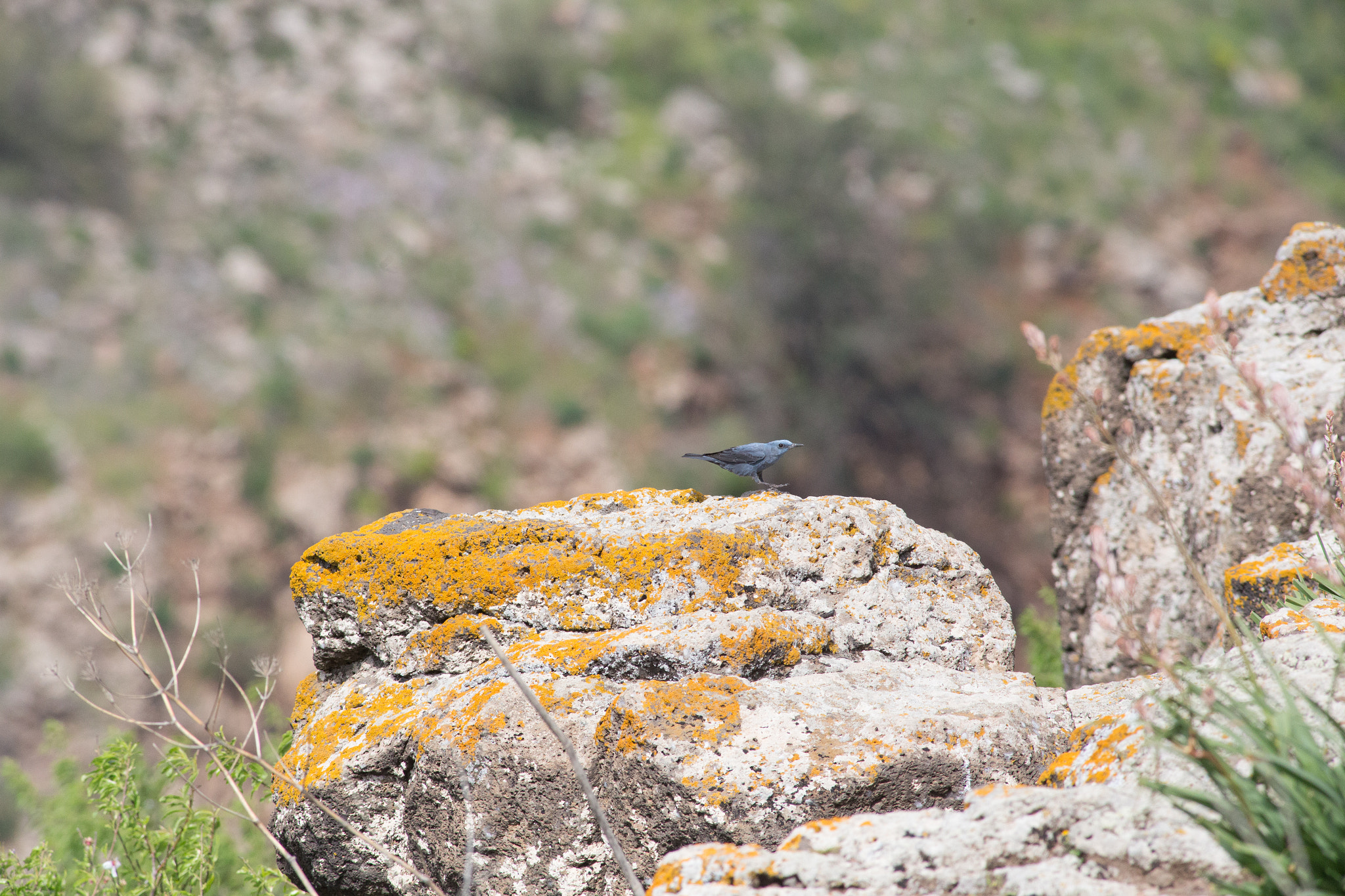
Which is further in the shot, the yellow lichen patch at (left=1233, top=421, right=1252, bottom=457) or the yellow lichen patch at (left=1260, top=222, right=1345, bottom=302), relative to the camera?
the yellow lichen patch at (left=1260, top=222, right=1345, bottom=302)

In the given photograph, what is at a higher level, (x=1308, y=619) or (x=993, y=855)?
(x=1308, y=619)

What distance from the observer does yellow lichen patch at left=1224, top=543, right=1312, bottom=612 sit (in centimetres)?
359

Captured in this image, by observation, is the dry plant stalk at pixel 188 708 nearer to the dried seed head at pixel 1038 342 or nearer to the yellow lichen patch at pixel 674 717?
the yellow lichen patch at pixel 674 717

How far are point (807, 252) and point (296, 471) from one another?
1045 centimetres

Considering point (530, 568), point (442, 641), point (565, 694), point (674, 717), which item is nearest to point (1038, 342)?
point (674, 717)

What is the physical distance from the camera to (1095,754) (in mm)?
2721

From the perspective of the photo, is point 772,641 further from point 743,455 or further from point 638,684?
point 743,455

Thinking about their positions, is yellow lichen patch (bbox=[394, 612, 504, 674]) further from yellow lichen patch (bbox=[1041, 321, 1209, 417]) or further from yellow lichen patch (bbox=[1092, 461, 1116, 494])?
yellow lichen patch (bbox=[1092, 461, 1116, 494])

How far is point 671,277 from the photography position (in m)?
19.6

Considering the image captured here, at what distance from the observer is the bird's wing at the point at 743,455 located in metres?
5.26

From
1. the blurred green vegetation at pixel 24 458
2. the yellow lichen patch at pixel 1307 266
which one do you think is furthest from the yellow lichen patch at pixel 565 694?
the blurred green vegetation at pixel 24 458

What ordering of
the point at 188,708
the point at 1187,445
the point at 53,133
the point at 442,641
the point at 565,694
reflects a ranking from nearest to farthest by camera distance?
the point at 188,708 → the point at 565,694 → the point at 442,641 → the point at 1187,445 → the point at 53,133

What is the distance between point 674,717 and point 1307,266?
14.1ft

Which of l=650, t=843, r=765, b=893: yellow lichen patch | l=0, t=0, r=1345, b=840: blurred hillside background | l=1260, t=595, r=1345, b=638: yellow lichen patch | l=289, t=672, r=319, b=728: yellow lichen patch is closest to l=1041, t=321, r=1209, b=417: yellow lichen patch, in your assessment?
l=1260, t=595, r=1345, b=638: yellow lichen patch
